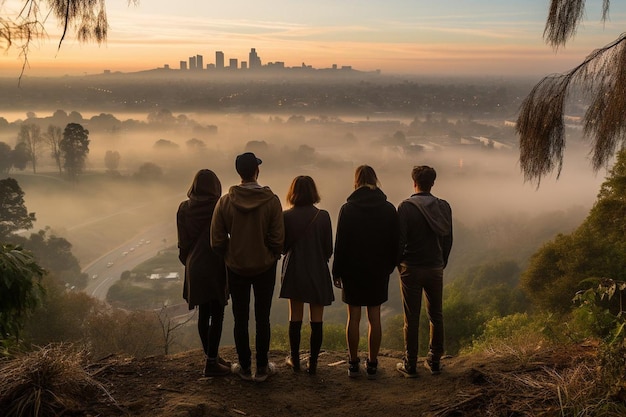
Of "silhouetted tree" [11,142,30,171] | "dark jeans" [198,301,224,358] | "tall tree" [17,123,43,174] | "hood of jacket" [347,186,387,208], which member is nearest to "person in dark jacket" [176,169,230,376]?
"dark jeans" [198,301,224,358]

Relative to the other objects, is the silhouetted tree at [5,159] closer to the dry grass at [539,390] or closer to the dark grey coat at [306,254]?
the dark grey coat at [306,254]

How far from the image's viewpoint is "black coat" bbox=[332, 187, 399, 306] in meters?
3.90

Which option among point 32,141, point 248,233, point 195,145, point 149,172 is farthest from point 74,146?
point 195,145

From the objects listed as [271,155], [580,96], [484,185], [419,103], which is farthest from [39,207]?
[419,103]

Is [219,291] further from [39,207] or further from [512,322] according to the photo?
[39,207]

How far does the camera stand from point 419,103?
192125 millimetres

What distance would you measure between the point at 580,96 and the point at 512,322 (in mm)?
13642

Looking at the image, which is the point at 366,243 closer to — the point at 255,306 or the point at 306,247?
the point at 306,247

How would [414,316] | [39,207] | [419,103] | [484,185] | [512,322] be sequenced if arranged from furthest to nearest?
1. [419,103]
2. [484,185]
3. [39,207]
4. [512,322]
5. [414,316]

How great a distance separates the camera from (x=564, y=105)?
15.4 feet

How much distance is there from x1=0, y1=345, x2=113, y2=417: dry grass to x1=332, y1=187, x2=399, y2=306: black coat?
203 centimetres

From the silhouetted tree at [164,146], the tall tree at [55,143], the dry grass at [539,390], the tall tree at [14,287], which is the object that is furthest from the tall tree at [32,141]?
the dry grass at [539,390]

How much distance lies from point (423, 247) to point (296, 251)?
1085 mm

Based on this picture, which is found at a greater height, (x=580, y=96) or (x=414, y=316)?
(x=580, y=96)
